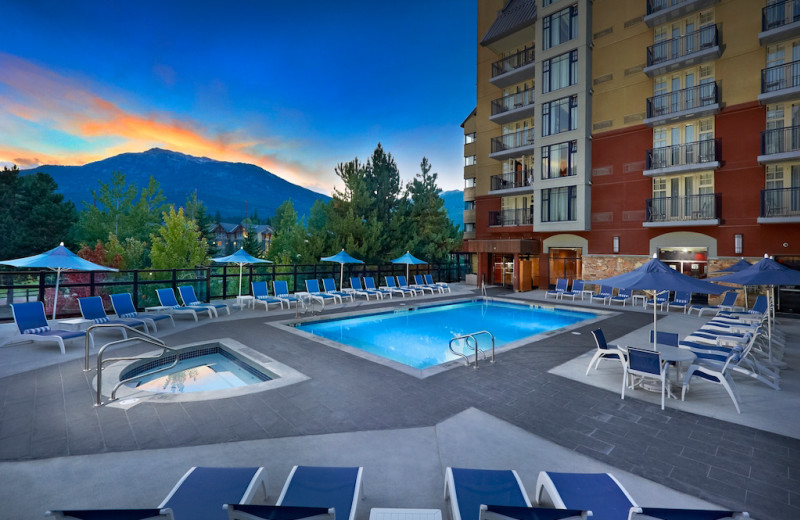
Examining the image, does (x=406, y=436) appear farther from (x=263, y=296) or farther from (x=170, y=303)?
(x=263, y=296)

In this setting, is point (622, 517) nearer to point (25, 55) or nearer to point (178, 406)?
point (178, 406)

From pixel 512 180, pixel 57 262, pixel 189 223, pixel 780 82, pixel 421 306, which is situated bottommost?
pixel 421 306

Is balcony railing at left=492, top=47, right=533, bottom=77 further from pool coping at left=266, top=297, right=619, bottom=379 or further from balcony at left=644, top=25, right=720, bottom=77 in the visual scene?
pool coping at left=266, top=297, right=619, bottom=379

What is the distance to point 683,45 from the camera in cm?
1770

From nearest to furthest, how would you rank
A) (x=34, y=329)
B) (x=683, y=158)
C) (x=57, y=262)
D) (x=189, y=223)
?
(x=34, y=329) → (x=57, y=262) → (x=683, y=158) → (x=189, y=223)

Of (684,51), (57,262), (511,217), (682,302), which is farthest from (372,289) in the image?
(684,51)

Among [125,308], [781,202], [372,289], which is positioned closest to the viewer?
[125,308]

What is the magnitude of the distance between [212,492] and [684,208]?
868 inches

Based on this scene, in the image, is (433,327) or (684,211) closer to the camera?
(433,327)

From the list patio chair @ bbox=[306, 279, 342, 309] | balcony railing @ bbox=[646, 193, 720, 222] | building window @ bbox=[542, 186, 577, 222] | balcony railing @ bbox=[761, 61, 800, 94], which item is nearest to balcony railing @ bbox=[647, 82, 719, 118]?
balcony railing @ bbox=[761, 61, 800, 94]

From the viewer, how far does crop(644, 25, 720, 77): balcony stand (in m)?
16.5

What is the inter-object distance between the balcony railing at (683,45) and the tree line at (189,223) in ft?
57.6

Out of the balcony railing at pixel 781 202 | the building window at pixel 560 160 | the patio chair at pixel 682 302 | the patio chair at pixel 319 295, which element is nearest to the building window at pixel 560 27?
the building window at pixel 560 160

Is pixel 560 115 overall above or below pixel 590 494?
above
